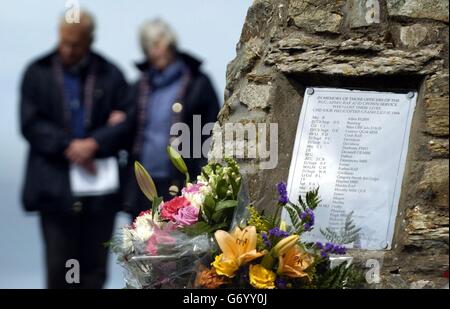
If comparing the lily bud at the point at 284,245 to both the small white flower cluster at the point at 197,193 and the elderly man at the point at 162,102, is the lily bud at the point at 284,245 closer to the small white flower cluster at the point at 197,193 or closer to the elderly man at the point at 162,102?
the small white flower cluster at the point at 197,193

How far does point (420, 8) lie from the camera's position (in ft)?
24.3

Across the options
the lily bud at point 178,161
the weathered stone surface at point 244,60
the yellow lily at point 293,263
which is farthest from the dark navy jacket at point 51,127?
the yellow lily at point 293,263

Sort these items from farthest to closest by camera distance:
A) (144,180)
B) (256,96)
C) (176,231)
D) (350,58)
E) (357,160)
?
(256,96) < (350,58) < (357,160) < (144,180) < (176,231)

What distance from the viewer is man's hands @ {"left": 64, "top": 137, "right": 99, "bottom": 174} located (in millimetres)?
8016

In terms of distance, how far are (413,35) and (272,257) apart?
1394 millimetres

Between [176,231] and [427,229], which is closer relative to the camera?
[176,231]

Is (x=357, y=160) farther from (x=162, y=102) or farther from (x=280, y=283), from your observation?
(x=162, y=102)

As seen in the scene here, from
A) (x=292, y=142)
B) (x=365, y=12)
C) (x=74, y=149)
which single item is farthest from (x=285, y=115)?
(x=74, y=149)

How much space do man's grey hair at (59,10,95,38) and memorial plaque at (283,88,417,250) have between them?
122 centimetres

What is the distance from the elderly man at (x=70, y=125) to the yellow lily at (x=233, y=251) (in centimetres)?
150

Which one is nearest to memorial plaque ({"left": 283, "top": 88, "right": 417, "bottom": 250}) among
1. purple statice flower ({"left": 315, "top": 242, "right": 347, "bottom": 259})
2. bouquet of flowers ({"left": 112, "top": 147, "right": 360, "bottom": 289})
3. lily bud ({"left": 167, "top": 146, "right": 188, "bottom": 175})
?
bouquet of flowers ({"left": 112, "top": 147, "right": 360, "bottom": 289})

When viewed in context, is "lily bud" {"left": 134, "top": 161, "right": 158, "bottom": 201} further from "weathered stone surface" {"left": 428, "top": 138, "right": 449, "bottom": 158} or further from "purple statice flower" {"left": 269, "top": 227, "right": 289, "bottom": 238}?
"weathered stone surface" {"left": 428, "top": 138, "right": 449, "bottom": 158}

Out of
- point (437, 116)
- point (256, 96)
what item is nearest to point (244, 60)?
point (256, 96)

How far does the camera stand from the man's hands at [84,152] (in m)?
8.02
